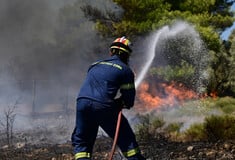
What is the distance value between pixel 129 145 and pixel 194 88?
1350 centimetres

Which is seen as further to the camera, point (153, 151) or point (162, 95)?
point (162, 95)

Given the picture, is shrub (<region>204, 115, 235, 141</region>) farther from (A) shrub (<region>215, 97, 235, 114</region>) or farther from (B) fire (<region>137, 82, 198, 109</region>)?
(B) fire (<region>137, 82, 198, 109</region>)

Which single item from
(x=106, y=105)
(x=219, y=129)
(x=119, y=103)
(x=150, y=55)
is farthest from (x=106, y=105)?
(x=150, y=55)

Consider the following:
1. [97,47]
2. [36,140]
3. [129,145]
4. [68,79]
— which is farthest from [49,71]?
[129,145]

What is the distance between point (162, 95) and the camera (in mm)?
18906

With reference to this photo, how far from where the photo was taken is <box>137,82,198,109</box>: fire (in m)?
17.9

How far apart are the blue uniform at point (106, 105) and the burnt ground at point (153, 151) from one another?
1.90m

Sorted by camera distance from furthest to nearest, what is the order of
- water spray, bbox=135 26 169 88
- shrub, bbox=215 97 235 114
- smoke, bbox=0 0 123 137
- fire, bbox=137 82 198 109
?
smoke, bbox=0 0 123 137 < fire, bbox=137 82 198 109 < water spray, bbox=135 26 169 88 < shrub, bbox=215 97 235 114

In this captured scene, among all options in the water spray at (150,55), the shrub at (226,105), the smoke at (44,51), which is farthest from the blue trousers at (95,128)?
the smoke at (44,51)

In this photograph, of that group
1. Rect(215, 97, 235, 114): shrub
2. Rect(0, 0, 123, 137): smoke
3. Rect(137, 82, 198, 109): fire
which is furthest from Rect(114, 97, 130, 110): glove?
Rect(0, 0, 123, 137): smoke

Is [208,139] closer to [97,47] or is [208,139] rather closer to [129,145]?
[129,145]

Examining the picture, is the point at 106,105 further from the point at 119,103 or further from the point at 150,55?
A: the point at 150,55

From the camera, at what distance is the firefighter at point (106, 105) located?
17.6 ft

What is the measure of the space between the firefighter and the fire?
1225 cm
